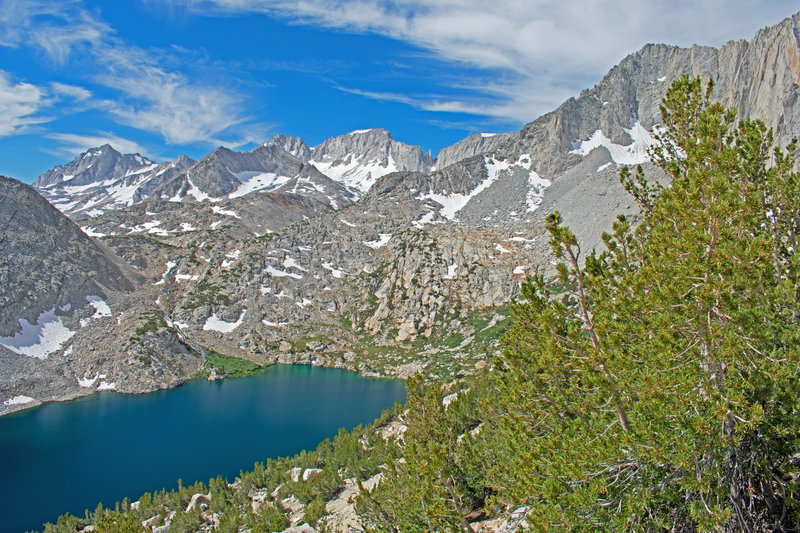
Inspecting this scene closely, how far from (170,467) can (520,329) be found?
1615 inches

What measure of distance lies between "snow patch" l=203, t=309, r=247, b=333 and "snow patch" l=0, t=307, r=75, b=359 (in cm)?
2341

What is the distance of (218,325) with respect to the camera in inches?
3526

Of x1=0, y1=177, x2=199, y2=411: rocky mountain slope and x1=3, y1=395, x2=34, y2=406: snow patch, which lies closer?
x1=3, y1=395, x2=34, y2=406: snow patch

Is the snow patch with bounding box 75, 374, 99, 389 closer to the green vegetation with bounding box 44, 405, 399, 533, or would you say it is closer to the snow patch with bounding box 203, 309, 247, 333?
the snow patch with bounding box 203, 309, 247, 333

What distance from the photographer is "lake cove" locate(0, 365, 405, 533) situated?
116 feet

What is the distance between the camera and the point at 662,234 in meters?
8.08

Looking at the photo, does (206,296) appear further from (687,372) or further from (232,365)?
(687,372)

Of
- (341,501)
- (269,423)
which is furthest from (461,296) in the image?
(341,501)

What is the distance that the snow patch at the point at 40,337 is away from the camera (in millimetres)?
63562

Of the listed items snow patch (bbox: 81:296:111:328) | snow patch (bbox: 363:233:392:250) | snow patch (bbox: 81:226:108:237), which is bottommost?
snow patch (bbox: 81:296:111:328)

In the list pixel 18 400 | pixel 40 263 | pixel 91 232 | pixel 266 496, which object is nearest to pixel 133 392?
pixel 18 400

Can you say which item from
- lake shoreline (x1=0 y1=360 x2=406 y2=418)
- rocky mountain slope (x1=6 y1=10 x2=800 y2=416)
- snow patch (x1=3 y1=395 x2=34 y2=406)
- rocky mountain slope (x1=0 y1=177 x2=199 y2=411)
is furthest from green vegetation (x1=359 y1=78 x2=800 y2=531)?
rocky mountain slope (x1=0 y1=177 x2=199 y2=411)

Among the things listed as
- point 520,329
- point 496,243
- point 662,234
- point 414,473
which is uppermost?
point 496,243

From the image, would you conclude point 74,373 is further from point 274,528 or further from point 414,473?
point 414,473
